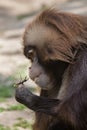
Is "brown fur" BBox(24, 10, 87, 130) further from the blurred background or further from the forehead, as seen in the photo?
the blurred background

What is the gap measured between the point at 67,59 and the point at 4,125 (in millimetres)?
1661

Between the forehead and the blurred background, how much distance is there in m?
0.32

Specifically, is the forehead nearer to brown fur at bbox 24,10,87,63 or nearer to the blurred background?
brown fur at bbox 24,10,87,63

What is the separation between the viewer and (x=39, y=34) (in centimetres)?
490

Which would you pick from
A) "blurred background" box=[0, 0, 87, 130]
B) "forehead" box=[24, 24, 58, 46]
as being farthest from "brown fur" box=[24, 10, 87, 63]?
"blurred background" box=[0, 0, 87, 130]

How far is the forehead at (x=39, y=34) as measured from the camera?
487 centimetres

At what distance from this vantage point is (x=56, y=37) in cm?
485

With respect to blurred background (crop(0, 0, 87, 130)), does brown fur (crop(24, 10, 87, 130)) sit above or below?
above

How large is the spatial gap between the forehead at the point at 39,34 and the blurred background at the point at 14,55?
1.05 feet

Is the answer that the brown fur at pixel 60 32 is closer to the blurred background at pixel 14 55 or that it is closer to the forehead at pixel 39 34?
the forehead at pixel 39 34

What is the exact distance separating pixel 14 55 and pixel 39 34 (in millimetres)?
4145

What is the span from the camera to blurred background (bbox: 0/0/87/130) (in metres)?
6.43

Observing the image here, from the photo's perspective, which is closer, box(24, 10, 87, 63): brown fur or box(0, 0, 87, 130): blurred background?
box(24, 10, 87, 63): brown fur

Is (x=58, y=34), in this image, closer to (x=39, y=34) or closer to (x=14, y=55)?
(x=39, y=34)
